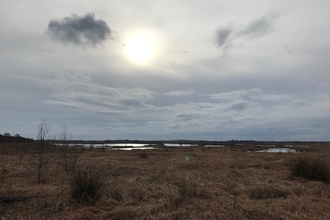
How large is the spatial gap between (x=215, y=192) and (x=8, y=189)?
798 cm

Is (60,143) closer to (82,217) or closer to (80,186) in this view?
(80,186)

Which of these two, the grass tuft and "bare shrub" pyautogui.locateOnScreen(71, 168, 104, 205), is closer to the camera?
"bare shrub" pyautogui.locateOnScreen(71, 168, 104, 205)

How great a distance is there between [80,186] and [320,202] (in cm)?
785

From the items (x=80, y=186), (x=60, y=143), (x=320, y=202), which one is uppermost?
(x=60, y=143)

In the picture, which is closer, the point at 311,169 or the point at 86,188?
the point at 86,188

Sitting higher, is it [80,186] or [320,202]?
[80,186]

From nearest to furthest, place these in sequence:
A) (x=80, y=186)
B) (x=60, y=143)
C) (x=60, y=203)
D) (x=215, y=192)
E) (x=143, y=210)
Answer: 1. (x=143, y=210)
2. (x=60, y=203)
3. (x=80, y=186)
4. (x=215, y=192)
5. (x=60, y=143)

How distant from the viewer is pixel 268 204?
8281mm

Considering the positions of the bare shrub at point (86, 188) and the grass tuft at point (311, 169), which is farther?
the grass tuft at point (311, 169)

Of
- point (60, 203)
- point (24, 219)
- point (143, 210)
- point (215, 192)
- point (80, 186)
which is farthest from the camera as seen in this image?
point (215, 192)

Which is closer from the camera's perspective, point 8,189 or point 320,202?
point 320,202

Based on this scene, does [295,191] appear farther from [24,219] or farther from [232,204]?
[24,219]

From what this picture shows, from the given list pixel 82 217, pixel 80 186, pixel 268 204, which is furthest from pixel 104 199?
pixel 268 204

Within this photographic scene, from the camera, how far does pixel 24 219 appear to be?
6660 mm
